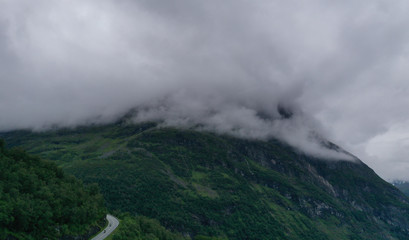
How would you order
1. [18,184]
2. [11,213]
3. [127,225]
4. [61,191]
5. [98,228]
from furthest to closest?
[127,225] < [98,228] < [61,191] < [18,184] < [11,213]

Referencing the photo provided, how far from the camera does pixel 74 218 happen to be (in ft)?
310

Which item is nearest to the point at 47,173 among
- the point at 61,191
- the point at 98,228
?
the point at 61,191

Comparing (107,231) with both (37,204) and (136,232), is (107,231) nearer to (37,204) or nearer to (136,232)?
(136,232)

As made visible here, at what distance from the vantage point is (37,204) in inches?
3214

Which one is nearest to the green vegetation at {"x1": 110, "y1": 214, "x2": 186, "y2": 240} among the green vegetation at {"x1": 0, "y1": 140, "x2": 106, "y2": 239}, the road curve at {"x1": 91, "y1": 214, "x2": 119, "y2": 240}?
the road curve at {"x1": 91, "y1": 214, "x2": 119, "y2": 240}

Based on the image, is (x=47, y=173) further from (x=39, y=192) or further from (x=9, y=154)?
(x=39, y=192)

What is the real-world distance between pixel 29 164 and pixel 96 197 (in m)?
34.5

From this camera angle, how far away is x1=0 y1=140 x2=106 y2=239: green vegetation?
73.2 meters

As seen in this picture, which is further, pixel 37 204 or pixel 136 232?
pixel 136 232

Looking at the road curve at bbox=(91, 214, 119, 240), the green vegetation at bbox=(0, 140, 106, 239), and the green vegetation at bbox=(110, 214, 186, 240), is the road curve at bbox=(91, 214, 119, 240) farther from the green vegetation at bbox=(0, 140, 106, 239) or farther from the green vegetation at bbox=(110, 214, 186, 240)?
the green vegetation at bbox=(0, 140, 106, 239)

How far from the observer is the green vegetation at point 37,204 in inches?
2884

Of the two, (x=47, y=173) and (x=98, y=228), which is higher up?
(x=47, y=173)

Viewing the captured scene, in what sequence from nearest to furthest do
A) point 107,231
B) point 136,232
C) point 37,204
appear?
point 37,204
point 107,231
point 136,232

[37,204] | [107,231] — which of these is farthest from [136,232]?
[37,204]
